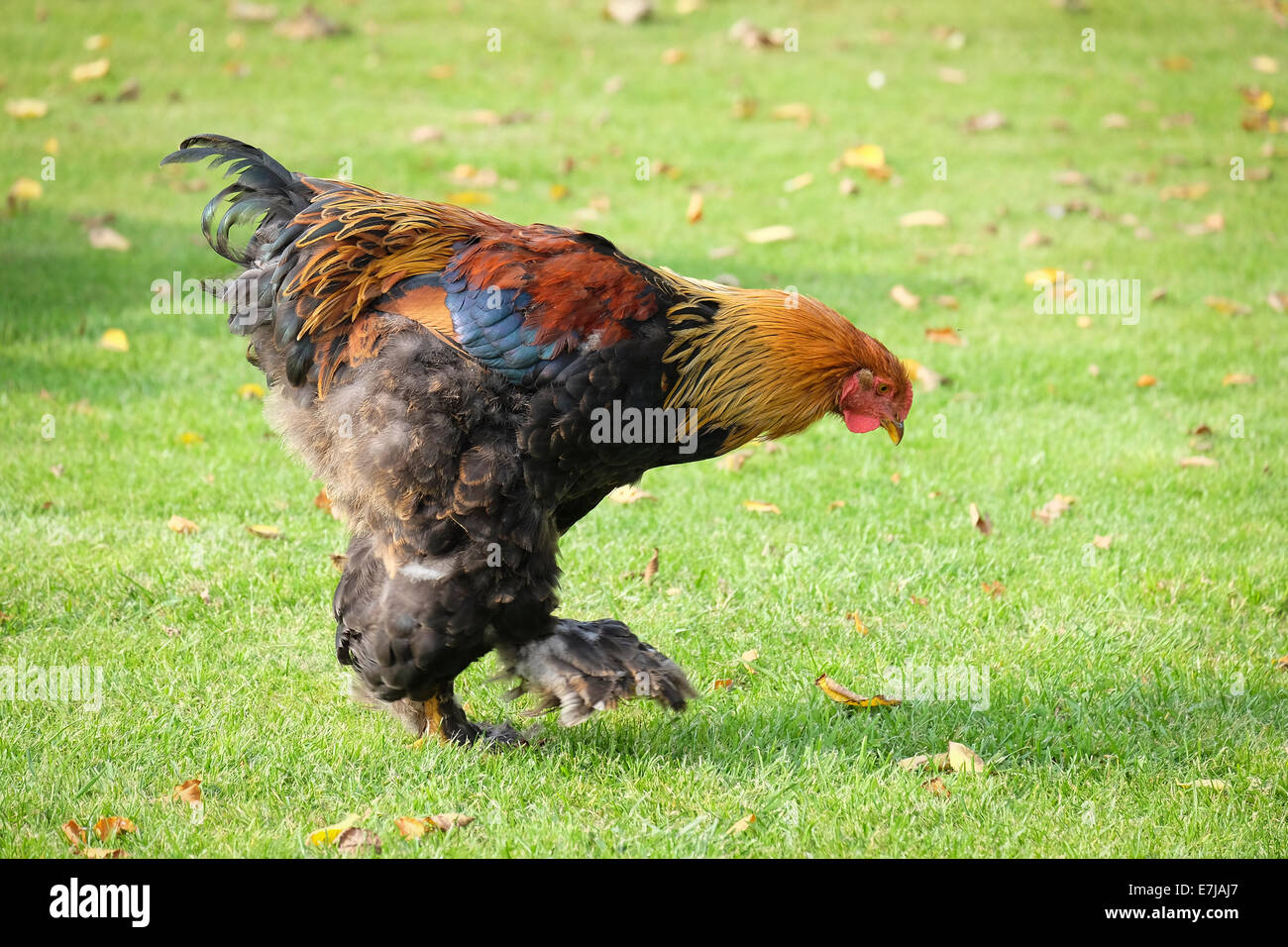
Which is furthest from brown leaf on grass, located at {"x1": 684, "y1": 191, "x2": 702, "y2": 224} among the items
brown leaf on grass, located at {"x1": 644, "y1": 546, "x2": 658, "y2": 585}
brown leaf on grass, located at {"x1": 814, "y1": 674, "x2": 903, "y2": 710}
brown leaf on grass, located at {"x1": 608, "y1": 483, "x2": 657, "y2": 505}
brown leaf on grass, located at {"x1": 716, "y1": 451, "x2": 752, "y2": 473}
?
brown leaf on grass, located at {"x1": 814, "y1": 674, "x2": 903, "y2": 710}

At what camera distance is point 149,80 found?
1341cm

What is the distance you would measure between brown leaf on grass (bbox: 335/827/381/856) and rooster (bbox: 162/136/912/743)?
56 cm

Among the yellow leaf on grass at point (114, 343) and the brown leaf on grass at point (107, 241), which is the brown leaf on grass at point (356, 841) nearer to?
the yellow leaf on grass at point (114, 343)

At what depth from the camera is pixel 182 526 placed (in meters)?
6.11

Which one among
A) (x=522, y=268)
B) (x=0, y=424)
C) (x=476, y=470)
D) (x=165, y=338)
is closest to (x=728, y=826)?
(x=476, y=470)

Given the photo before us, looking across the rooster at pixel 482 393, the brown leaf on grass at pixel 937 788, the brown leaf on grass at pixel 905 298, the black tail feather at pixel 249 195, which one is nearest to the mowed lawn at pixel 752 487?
the brown leaf on grass at pixel 937 788

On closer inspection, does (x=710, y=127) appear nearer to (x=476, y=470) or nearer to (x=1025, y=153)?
(x=1025, y=153)

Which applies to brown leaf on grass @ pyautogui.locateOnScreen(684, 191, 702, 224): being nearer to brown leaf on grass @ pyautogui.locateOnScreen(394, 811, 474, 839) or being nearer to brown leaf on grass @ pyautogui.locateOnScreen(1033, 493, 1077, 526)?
brown leaf on grass @ pyautogui.locateOnScreen(1033, 493, 1077, 526)

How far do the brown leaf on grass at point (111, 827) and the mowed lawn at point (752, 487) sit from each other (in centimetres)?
7

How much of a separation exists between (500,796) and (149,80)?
11.9m

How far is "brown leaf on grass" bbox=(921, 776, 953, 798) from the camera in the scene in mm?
4297

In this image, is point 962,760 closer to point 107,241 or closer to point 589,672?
point 589,672

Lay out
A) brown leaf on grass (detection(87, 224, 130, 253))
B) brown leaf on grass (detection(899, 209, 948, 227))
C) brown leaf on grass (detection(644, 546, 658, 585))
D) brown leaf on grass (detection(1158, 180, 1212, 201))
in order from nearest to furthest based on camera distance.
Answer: brown leaf on grass (detection(644, 546, 658, 585)) → brown leaf on grass (detection(87, 224, 130, 253)) → brown leaf on grass (detection(899, 209, 948, 227)) → brown leaf on grass (detection(1158, 180, 1212, 201))

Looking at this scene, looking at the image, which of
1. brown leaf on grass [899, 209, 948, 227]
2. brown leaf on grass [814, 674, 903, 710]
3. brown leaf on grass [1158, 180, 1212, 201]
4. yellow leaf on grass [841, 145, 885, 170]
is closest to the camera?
brown leaf on grass [814, 674, 903, 710]
